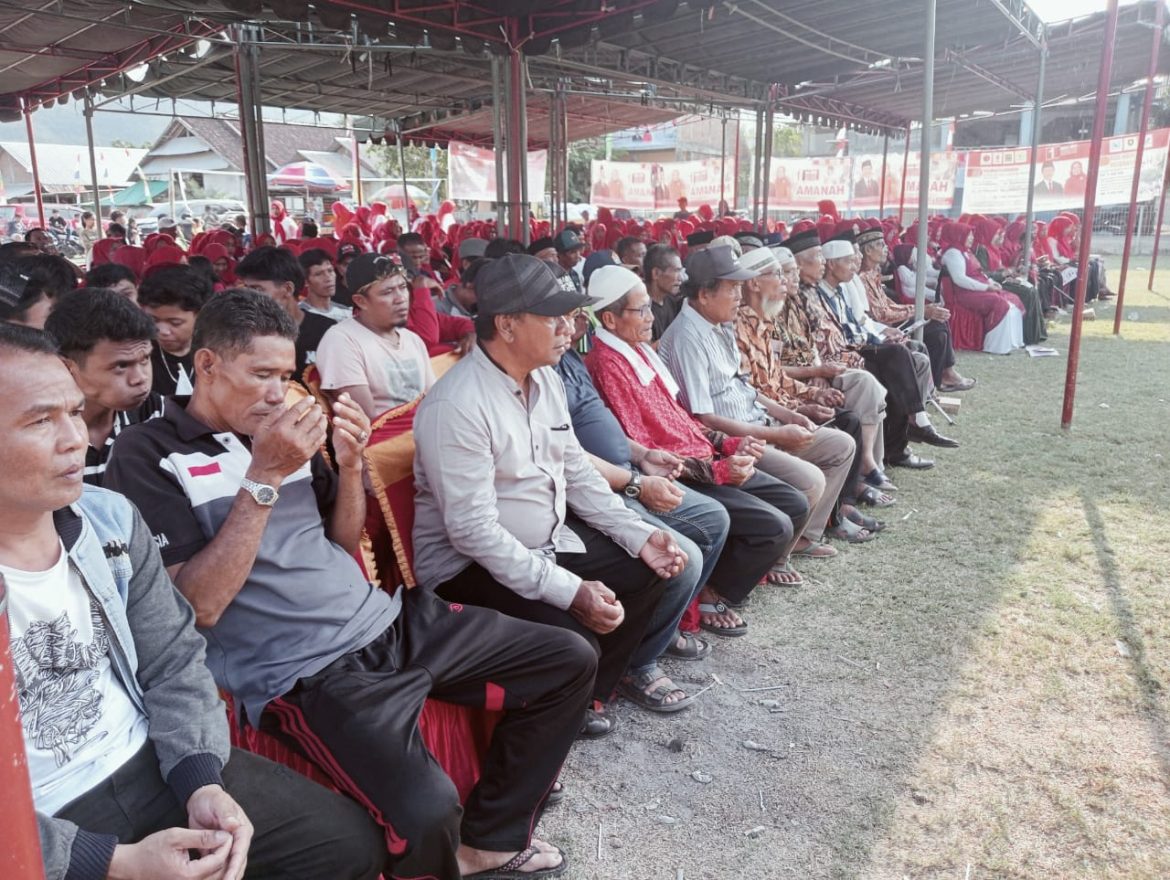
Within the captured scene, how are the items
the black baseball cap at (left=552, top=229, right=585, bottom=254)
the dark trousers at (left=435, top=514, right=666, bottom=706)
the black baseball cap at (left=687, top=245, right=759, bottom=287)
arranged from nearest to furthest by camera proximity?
the dark trousers at (left=435, top=514, right=666, bottom=706) → the black baseball cap at (left=687, top=245, right=759, bottom=287) → the black baseball cap at (left=552, top=229, right=585, bottom=254)

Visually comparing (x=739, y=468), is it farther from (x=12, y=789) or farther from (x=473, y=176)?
(x=473, y=176)

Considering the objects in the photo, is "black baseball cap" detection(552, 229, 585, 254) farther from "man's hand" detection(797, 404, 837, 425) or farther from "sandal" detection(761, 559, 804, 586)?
"sandal" detection(761, 559, 804, 586)

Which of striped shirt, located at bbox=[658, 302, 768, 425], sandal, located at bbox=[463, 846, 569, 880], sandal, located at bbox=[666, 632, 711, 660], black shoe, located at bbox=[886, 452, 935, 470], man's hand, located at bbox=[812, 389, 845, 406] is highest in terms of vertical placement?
striped shirt, located at bbox=[658, 302, 768, 425]

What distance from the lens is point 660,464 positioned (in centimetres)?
333

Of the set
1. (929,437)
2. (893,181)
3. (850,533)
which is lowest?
(850,533)

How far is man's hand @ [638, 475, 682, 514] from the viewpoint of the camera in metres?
3.08

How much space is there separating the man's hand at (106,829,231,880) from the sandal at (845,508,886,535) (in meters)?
3.70

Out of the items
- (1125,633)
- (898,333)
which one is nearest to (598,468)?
(1125,633)

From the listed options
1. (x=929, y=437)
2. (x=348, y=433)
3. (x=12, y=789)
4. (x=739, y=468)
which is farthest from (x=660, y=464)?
(x=929, y=437)

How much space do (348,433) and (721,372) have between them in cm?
228

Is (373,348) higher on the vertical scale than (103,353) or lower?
lower

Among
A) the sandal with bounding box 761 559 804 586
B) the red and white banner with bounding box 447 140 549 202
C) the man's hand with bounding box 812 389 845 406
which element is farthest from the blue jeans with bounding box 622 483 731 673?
the red and white banner with bounding box 447 140 549 202

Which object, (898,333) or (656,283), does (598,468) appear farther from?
(898,333)

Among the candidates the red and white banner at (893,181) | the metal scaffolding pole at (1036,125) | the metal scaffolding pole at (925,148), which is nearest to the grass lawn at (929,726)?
the metal scaffolding pole at (925,148)
